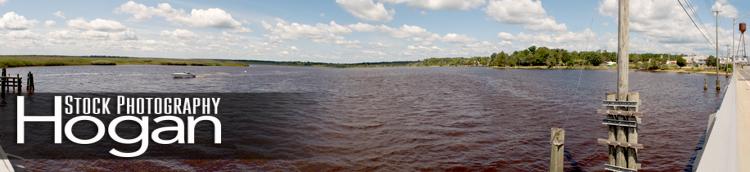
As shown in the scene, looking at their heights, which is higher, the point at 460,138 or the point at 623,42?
the point at 623,42

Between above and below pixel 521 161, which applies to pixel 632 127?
above

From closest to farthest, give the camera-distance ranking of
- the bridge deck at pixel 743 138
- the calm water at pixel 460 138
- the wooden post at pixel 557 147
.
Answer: the wooden post at pixel 557 147
the bridge deck at pixel 743 138
the calm water at pixel 460 138

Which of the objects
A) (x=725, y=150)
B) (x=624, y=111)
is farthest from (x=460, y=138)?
(x=725, y=150)

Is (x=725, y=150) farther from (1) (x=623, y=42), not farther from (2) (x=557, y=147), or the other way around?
(2) (x=557, y=147)

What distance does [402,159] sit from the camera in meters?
19.3

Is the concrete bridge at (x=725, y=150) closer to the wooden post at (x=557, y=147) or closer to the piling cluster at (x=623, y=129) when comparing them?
the piling cluster at (x=623, y=129)

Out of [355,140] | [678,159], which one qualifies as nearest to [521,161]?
[678,159]

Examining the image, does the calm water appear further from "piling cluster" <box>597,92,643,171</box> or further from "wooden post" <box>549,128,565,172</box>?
"piling cluster" <box>597,92,643,171</box>

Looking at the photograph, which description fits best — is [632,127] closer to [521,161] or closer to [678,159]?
[521,161]

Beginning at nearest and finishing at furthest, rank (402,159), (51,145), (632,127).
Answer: (632,127)
(402,159)
(51,145)

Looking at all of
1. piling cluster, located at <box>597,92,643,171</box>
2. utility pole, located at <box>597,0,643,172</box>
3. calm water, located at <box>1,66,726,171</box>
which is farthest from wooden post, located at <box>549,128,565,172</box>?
calm water, located at <box>1,66,726,171</box>

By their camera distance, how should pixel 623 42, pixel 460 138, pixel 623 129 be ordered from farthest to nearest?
1. pixel 460 138
2. pixel 623 129
3. pixel 623 42

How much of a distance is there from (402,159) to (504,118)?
14834mm

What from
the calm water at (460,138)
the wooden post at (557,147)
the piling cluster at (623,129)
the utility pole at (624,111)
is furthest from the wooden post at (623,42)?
the calm water at (460,138)
